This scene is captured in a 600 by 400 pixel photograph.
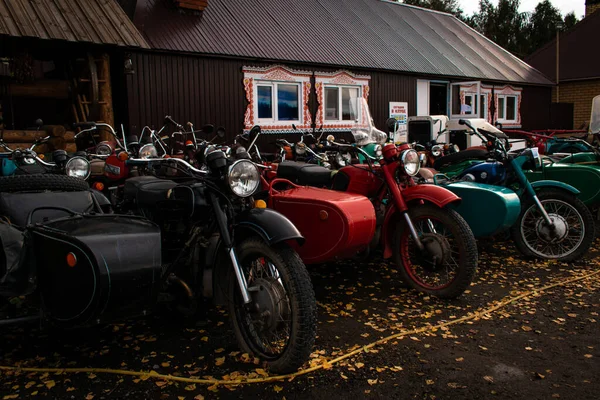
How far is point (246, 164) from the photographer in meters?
3.04

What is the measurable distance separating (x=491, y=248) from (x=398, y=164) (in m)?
2.31

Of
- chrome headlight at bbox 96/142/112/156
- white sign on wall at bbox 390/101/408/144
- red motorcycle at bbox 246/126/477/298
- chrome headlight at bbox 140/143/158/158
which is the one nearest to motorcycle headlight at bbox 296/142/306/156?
chrome headlight at bbox 140/143/158/158

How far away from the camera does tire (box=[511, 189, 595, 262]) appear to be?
5285 mm

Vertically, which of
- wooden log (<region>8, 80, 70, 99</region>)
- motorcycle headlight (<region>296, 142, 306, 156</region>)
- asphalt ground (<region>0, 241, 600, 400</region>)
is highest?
wooden log (<region>8, 80, 70, 99</region>)

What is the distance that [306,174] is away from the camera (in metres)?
4.83

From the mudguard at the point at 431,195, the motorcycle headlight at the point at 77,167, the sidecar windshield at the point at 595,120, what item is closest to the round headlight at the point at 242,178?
the mudguard at the point at 431,195

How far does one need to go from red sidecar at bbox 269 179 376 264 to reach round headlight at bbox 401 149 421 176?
1.55ft

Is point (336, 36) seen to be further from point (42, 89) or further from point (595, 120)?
point (595, 120)

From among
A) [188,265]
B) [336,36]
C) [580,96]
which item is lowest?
[188,265]

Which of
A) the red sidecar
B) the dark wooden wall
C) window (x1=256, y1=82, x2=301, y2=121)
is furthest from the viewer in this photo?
window (x1=256, y1=82, x2=301, y2=121)

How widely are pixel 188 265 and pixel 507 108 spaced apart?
19.3 m

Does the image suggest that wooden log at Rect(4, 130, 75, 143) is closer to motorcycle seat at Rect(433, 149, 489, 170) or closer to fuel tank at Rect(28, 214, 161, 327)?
motorcycle seat at Rect(433, 149, 489, 170)

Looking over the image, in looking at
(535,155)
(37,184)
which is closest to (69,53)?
(37,184)

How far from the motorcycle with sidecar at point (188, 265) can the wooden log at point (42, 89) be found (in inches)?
297
